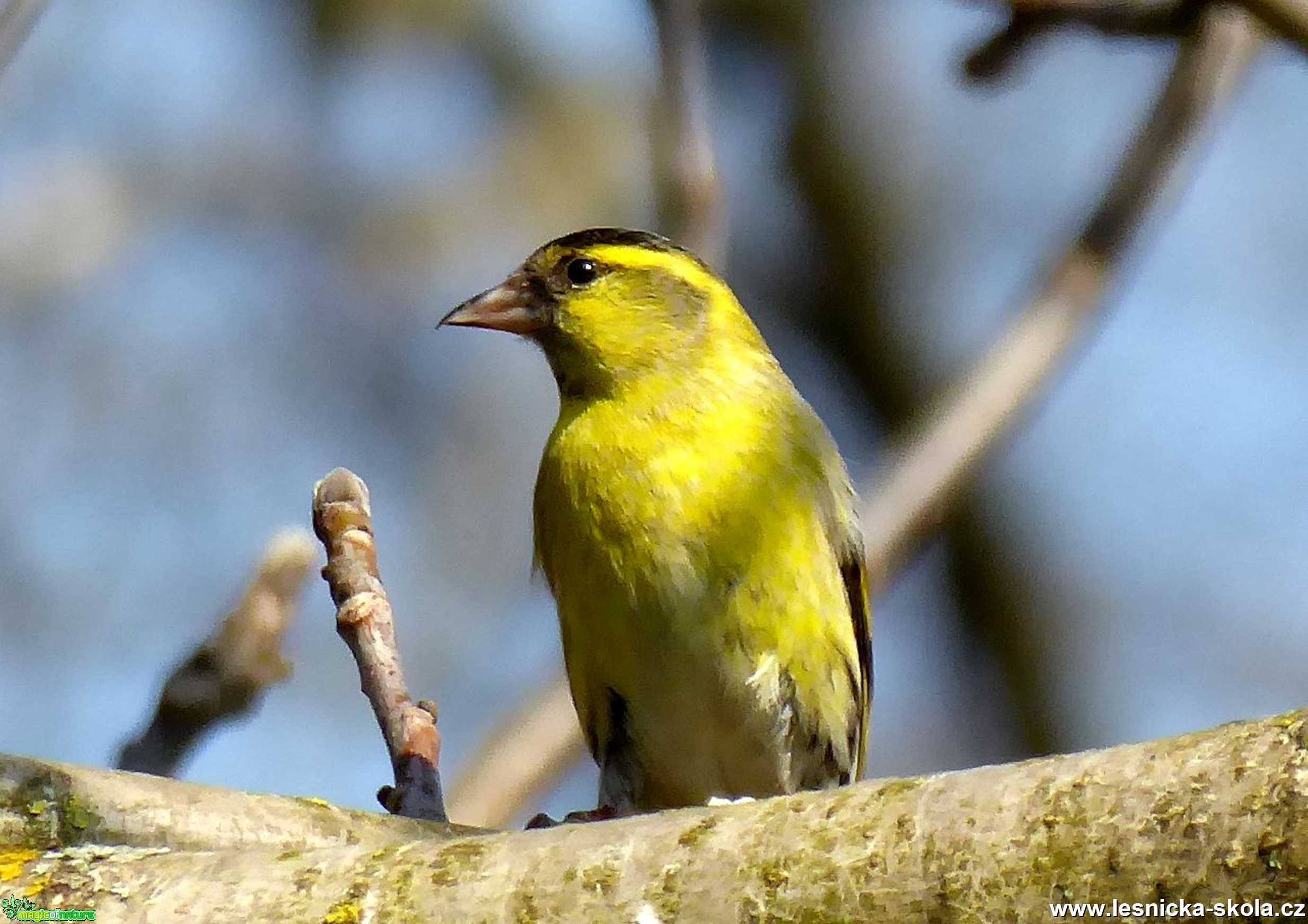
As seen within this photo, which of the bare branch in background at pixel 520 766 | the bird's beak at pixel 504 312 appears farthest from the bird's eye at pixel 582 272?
the bare branch in background at pixel 520 766

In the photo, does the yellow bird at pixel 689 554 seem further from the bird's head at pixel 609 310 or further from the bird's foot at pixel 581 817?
the bird's foot at pixel 581 817

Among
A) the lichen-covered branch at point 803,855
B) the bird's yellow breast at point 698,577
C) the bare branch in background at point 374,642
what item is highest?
the bird's yellow breast at point 698,577

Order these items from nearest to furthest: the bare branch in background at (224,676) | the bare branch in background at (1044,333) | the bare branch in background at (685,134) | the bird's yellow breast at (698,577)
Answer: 1. the bare branch in background at (224,676)
2. the bare branch in background at (685,134)
3. the bare branch in background at (1044,333)
4. the bird's yellow breast at (698,577)

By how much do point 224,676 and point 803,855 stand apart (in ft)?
3.46

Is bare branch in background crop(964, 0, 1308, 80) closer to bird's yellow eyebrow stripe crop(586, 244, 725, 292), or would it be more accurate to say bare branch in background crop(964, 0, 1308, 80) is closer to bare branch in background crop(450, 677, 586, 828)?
bare branch in background crop(450, 677, 586, 828)

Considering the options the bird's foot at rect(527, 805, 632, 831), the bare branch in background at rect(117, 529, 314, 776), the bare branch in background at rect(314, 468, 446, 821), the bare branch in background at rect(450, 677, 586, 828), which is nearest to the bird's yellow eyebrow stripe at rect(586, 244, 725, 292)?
the bird's foot at rect(527, 805, 632, 831)

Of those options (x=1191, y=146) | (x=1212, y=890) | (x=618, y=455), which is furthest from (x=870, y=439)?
(x=1212, y=890)

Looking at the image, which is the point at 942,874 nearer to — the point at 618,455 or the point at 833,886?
the point at 833,886

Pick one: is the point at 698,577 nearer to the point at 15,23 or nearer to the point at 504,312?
the point at 504,312

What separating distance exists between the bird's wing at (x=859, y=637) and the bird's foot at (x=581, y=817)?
2.17ft

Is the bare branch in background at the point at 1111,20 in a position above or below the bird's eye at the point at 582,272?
below

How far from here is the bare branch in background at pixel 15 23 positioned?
8.21 feet

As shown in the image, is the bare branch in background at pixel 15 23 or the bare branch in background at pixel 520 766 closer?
the bare branch in background at pixel 15 23

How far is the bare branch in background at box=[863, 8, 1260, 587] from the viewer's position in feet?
11.7
